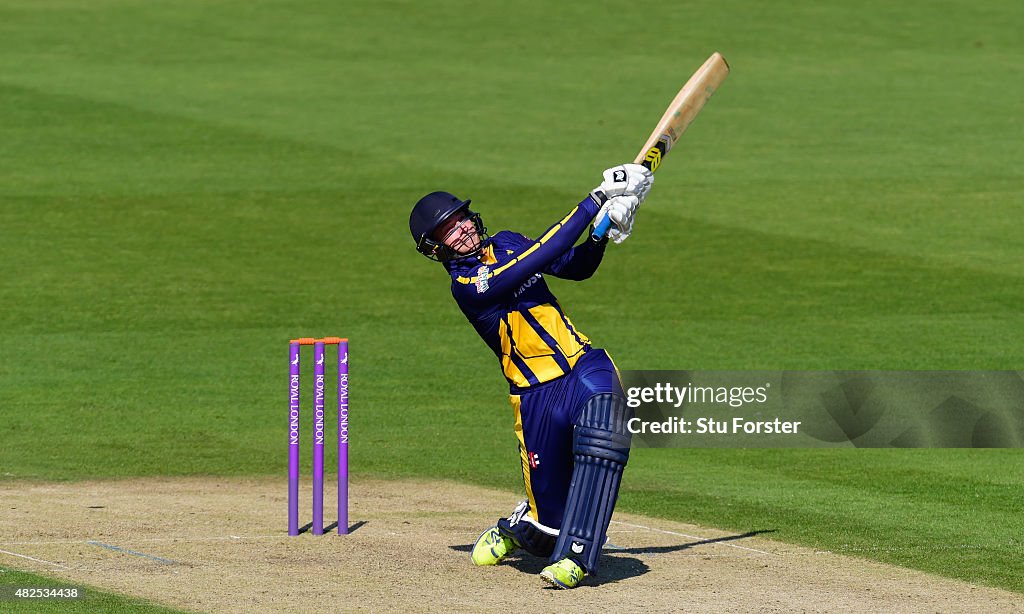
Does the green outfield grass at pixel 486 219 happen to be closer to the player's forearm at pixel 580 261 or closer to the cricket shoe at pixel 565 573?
the cricket shoe at pixel 565 573

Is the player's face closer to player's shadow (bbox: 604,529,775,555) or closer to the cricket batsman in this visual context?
the cricket batsman

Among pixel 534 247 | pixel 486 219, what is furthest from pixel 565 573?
pixel 486 219

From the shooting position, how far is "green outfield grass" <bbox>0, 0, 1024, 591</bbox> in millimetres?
13297

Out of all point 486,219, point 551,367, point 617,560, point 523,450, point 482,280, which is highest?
point 486,219

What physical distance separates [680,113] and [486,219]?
11.8m

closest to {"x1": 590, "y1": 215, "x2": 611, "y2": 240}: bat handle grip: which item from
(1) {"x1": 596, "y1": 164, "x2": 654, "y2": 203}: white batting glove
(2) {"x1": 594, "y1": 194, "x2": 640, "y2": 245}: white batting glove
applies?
(2) {"x1": 594, "y1": 194, "x2": 640, "y2": 245}: white batting glove

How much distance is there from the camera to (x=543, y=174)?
2428 cm

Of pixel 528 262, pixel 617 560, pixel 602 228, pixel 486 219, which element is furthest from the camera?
pixel 486 219

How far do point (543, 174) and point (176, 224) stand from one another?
502cm

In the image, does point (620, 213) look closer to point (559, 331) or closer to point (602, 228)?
point (602, 228)

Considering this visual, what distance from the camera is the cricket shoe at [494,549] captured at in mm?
9859

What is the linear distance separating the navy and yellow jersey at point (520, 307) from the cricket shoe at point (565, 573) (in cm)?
94

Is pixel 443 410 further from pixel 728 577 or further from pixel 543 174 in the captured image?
pixel 543 174

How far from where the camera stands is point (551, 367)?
9469mm
